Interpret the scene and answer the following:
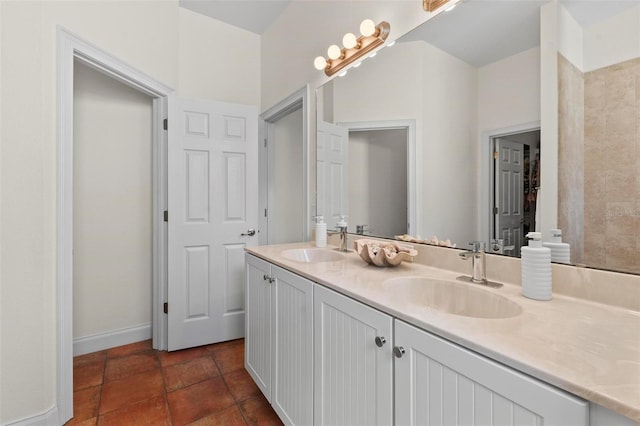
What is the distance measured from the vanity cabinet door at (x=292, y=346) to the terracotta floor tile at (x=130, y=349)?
4.89ft

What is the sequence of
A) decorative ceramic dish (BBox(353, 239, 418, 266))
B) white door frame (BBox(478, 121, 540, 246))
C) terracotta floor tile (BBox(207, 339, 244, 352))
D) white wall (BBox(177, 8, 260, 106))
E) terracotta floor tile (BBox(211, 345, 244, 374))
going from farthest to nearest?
1. white wall (BBox(177, 8, 260, 106))
2. terracotta floor tile (BBox(207, 339, 244, 352))
3. terracotta floor tile (BBox(211, 345, 244, 374))
4. decorative ceramic dish (BBox(353, 239, 418, 266))
5. white door frame (BBox(478, 121, 540, 246))

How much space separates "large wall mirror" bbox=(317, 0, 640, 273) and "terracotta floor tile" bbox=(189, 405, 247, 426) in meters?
1.21

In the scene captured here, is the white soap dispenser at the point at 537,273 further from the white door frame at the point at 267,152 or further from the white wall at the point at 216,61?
the white wall at the point at 216,61

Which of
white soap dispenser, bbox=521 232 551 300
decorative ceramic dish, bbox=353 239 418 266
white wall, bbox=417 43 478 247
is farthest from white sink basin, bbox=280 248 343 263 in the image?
white soap dispenser, bbox=521 232 551 300

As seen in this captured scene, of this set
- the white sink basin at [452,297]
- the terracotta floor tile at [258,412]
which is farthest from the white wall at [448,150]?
the terracotta floor tile at [258,412]

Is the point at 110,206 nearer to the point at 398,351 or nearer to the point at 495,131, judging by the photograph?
the point at 398,351


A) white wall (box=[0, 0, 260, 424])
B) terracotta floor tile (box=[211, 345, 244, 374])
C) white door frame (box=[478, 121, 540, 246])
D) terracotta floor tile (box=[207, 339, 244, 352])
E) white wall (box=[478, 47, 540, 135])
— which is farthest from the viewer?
terracotta floor tile (box=[207, 339, 244, 352])

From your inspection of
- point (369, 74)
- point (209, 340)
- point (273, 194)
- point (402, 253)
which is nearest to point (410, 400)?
point (402, 253)

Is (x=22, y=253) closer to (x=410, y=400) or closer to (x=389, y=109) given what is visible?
(x=410, y=400)

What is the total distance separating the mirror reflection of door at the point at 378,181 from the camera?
5.15ft

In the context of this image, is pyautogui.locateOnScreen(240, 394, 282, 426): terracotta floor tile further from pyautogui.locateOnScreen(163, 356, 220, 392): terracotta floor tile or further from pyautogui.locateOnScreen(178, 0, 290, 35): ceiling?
pyautogui.locateOnScreen(178, 0, 290, 35): ceiling

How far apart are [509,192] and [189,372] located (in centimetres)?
218

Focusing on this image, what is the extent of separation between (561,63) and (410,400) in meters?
1.12

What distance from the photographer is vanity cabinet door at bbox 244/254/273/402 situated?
5.16ft
